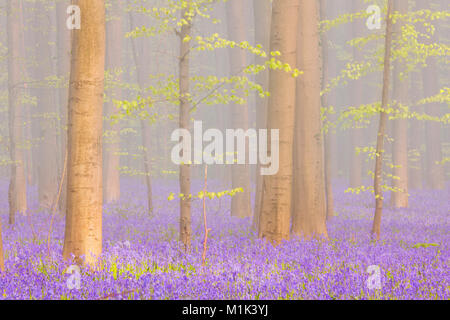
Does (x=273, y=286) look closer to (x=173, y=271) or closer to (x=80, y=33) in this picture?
(x=173, y=271)

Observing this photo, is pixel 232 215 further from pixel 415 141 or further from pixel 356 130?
pixel 415 141

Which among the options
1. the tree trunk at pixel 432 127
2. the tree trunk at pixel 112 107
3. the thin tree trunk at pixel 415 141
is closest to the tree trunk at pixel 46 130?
the tree trunk at pixel 112 107

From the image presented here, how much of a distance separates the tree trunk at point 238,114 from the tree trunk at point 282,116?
6.24 meters

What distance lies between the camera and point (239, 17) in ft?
52.2

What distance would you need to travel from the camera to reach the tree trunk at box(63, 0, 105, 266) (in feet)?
21.4

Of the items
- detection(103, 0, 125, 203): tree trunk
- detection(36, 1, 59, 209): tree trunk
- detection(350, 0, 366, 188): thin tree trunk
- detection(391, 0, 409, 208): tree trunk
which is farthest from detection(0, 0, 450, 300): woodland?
detection(350, 0, 366, 188): thin tree trunk

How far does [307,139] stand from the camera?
9891mm

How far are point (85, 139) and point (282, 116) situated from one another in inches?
147

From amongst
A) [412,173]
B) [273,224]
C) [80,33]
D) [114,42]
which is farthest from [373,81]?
[80,33]

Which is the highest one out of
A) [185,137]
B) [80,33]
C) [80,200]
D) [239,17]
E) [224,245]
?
[239,17]

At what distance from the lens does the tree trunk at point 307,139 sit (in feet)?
32.4

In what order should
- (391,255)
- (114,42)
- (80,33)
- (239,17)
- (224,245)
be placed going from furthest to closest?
(114,42) < (239,17) < (224,245) < (391,255) < (80,33)

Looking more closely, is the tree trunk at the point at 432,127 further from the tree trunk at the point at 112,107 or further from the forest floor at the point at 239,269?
the forest floor at the point at 239,269
